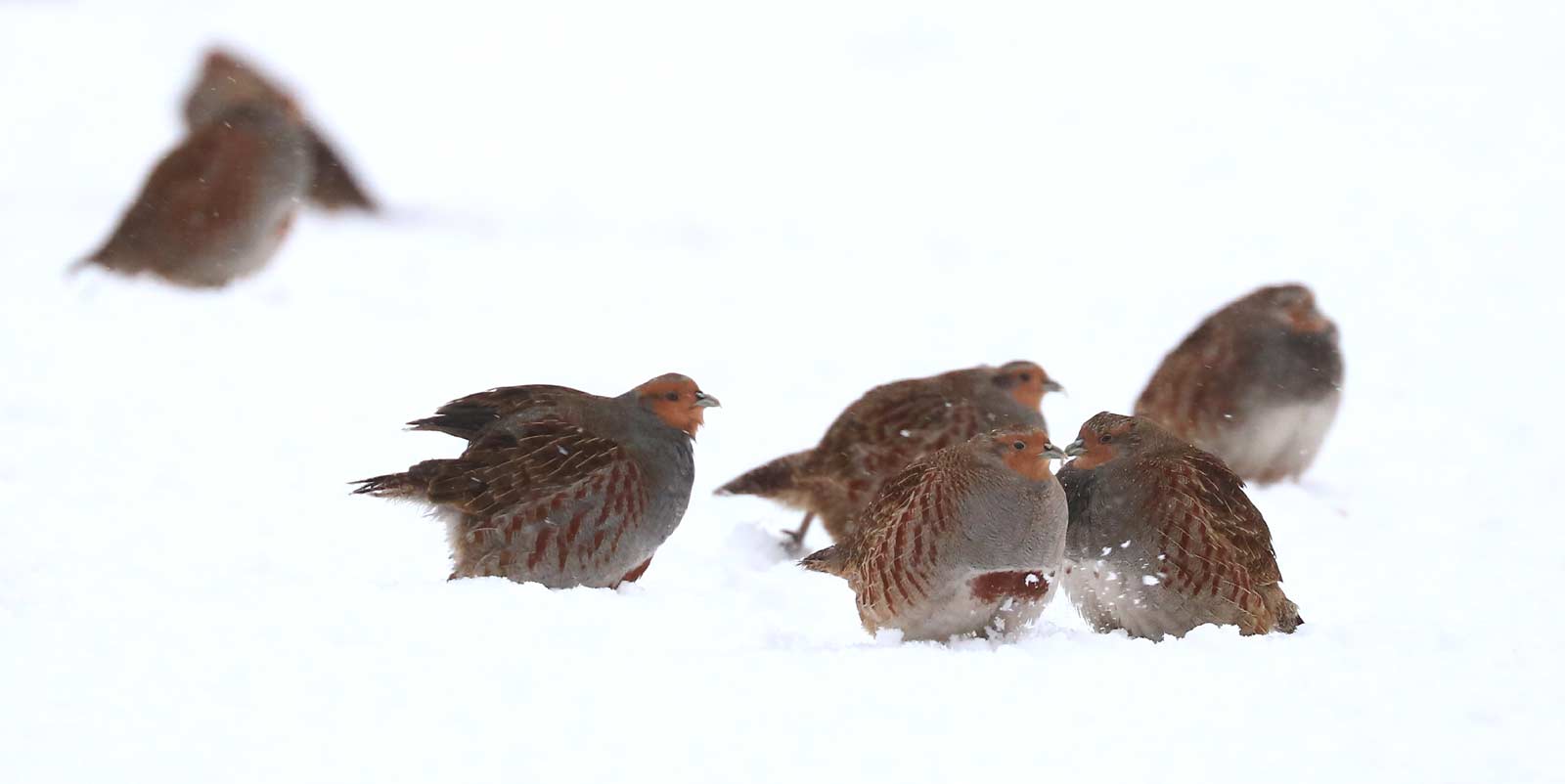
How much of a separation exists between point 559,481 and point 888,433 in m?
1.51

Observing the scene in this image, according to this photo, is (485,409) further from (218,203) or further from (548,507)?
(218,203)

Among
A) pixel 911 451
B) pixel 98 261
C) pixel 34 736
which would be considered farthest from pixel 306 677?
pixel 98 261

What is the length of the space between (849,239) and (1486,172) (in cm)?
435

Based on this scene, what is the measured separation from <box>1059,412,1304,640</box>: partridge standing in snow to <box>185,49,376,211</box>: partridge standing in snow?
221 inches

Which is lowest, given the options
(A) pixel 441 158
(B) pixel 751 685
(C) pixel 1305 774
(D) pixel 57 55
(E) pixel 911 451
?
(C) pixel 1305 774

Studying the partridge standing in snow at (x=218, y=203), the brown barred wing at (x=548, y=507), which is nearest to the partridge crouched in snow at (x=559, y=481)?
the brown barred wing at (x=548, y=507)

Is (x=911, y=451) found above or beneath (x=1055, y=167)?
beneath

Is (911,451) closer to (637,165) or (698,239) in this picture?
(698,239)

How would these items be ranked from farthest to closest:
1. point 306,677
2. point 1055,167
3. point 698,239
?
point 1055,167 < point 698,239 < point 306,677

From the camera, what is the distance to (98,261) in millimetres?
7961

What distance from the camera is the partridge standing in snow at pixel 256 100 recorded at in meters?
8.88

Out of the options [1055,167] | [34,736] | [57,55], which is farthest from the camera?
[57,55]

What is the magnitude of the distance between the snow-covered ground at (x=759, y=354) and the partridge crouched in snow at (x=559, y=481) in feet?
0.90

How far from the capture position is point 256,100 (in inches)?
336
